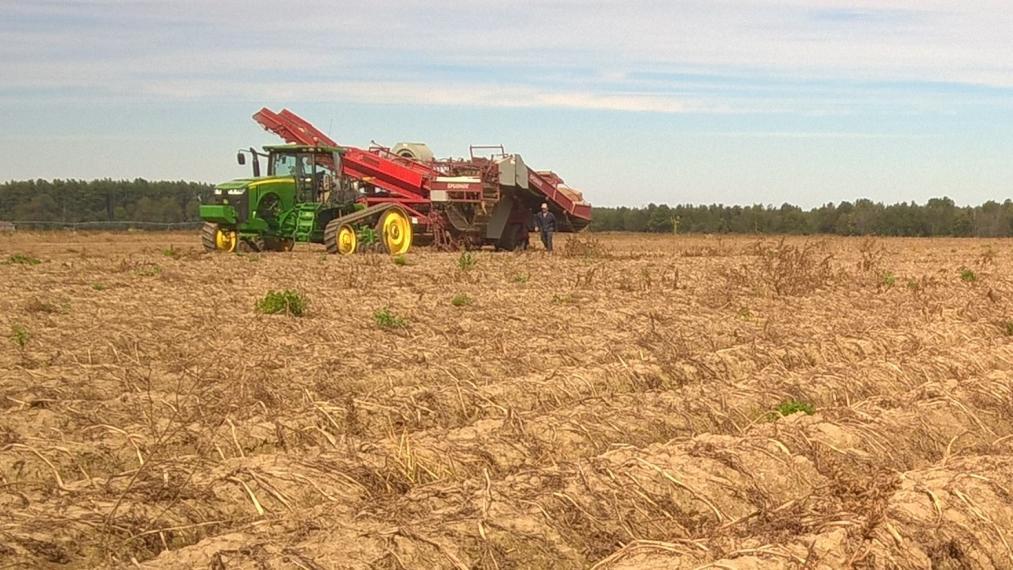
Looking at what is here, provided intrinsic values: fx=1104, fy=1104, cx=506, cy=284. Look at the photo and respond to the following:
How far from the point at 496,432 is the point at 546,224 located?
1919cm

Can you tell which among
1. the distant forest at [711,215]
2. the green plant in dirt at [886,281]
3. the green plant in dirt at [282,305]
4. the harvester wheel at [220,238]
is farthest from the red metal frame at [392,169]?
the distant forest at [711,215]

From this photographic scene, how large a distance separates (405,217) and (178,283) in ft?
30.4

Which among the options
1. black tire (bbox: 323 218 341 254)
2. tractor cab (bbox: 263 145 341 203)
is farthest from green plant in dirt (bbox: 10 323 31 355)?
tractor cab (bbox: 263 145 341 203)

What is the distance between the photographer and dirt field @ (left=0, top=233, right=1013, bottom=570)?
568cm

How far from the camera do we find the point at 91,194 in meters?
83.6

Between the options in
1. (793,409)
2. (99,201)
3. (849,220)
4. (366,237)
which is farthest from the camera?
(99,201)

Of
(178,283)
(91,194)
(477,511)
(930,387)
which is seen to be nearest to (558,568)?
(477,511)

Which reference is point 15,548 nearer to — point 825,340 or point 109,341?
point 109,341

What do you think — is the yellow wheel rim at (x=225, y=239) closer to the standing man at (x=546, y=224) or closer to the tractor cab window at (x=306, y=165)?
the tractor cab window at (x=306, y=165)

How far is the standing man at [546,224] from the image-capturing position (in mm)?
27078

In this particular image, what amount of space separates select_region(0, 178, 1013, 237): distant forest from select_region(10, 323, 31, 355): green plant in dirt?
5511 cm

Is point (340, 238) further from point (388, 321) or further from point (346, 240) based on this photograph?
point (388, 321)

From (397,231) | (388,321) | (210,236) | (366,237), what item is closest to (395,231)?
(397,231)

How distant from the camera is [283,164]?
993 inches
